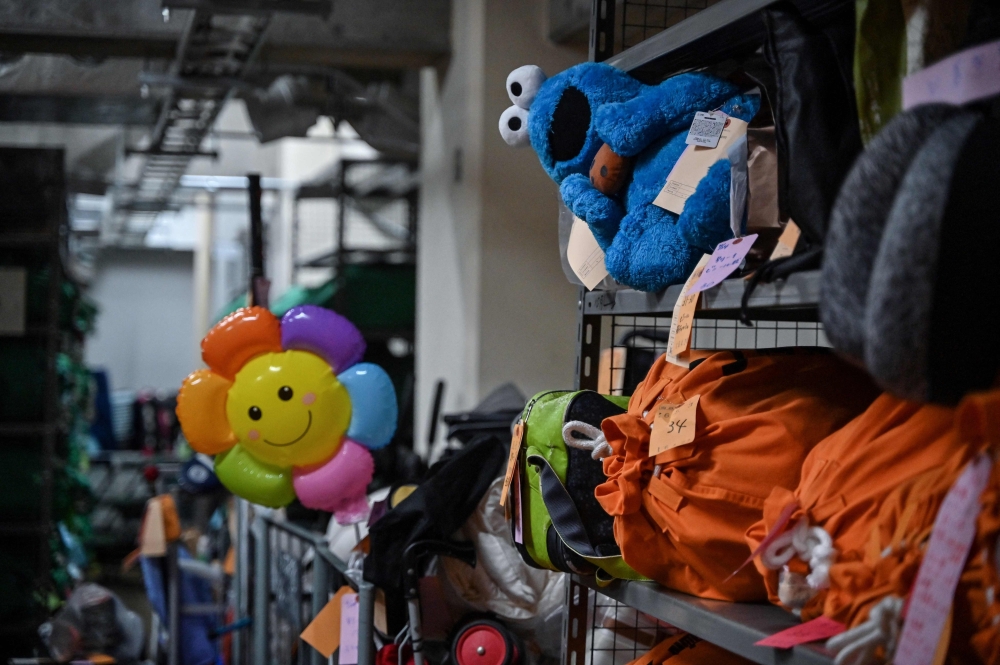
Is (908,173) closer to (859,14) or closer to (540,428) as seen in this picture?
(859,14)

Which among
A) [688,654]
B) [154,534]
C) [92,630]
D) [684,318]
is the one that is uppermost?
[684,318]

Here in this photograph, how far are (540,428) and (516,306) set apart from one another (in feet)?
7.69

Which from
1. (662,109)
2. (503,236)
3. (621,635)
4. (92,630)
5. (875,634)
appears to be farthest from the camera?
(92,630)

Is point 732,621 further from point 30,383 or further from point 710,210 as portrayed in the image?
point 30,383

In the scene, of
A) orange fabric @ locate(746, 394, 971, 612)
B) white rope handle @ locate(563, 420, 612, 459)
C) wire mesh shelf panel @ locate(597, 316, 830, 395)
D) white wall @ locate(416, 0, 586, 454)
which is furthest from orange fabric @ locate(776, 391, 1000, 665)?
white wall @ locate(416, 0, 586, 454)

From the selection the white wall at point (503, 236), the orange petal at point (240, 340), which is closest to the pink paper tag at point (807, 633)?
the orange petal at point (240, 340)

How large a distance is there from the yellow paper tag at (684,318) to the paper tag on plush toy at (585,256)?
25 centimetres

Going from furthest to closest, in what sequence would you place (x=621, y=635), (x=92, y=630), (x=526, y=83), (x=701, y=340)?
(x=92, y=630) → (x=701, y=340) → (x=621, y=635) → (x=526, y=83)

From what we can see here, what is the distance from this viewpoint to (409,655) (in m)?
1.88

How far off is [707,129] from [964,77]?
43cm

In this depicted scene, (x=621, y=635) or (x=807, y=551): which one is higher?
(x=807, y=551)

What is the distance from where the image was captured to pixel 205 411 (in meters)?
2.16

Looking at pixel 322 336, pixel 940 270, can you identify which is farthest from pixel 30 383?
pixel 940 270

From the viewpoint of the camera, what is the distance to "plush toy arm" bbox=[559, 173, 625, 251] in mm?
1293
